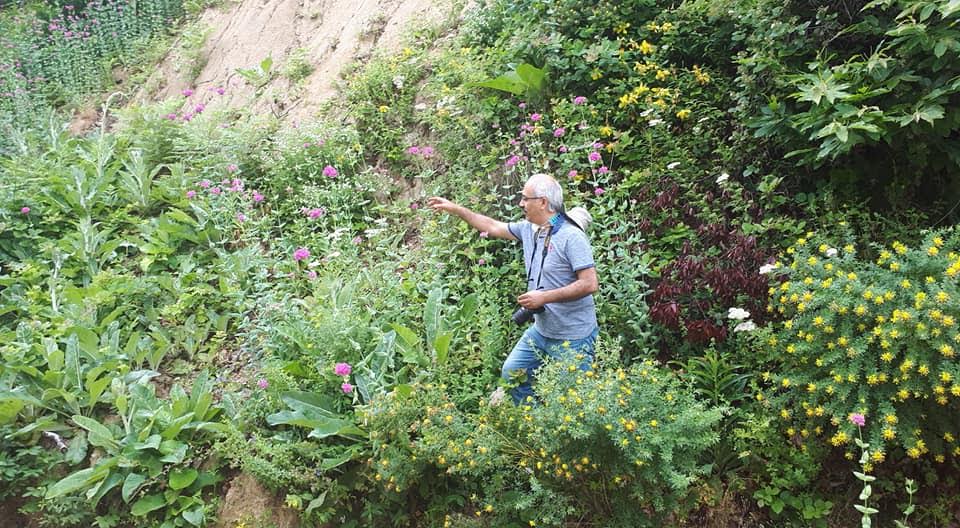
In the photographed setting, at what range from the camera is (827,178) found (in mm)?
4672

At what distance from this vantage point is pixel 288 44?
979 centimetres

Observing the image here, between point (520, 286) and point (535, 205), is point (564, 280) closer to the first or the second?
point (535, 205)

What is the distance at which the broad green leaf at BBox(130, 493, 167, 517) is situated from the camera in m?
4.21

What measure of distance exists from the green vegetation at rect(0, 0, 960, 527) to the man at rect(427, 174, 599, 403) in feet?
0.79

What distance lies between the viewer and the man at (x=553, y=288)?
388 cm

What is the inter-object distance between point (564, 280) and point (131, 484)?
9.88 ft

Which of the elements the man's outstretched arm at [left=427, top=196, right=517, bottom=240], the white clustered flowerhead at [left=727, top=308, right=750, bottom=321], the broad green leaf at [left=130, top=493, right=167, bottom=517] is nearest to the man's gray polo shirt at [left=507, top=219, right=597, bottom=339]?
the man's outstretched arm at [left=427, top=196, right=517, bottom=240]

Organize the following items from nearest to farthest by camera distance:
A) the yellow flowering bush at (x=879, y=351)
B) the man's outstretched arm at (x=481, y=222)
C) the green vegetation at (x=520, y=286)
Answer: the yellow flowering bush at (x=879, y=351)
the green vegetation at (x=520, y=286)
the man's outstretched arm at (x=481, y=222)

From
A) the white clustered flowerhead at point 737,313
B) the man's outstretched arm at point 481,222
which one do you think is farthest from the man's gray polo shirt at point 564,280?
the white clustered flowerhead at point 737,313

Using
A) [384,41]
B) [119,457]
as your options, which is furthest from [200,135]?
[119,457]

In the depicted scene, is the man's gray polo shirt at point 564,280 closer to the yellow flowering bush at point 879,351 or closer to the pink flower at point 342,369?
the yellow flowering bush at point 879,351

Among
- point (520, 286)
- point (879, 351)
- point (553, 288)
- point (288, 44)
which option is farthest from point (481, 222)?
point (288, 44)

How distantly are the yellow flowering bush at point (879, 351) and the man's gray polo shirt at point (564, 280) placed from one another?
1049 millimetres

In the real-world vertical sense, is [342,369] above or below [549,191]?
below
